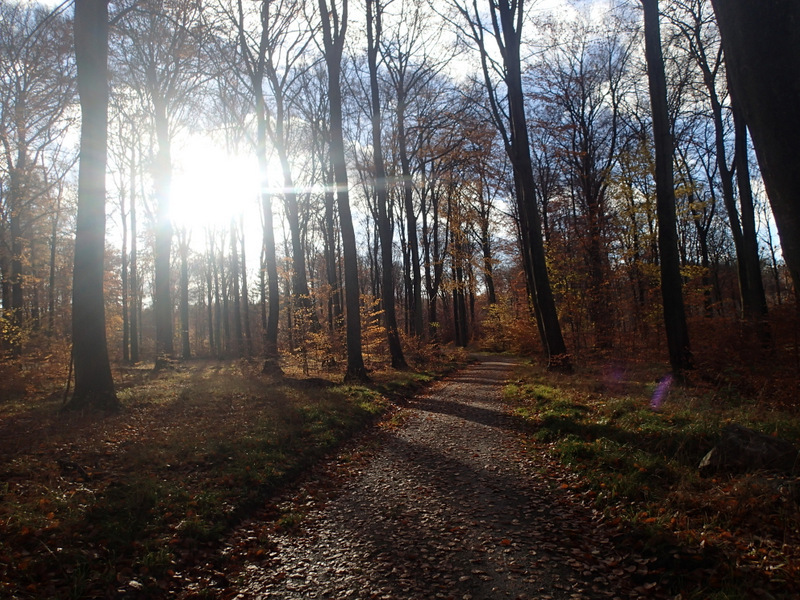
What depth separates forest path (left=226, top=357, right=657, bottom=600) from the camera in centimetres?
358

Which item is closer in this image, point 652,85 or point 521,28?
point 652,85

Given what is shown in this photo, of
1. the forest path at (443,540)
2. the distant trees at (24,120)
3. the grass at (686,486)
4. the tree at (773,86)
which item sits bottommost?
the forest path at (443,540)

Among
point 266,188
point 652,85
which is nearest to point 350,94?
point 266,188

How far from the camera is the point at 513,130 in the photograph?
48.3 ft

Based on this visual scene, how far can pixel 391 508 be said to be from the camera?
5.17 m

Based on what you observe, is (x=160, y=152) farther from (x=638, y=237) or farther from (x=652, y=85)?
(x=638, y=237)

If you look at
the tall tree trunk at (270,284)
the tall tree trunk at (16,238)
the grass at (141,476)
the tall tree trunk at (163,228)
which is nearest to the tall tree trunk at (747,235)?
the grass at (141,476)

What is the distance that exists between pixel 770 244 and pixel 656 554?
42111 millimetres

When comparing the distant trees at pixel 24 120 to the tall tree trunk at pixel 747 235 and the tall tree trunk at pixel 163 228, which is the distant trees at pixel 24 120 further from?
the tall tree trunk at pixel 747 235

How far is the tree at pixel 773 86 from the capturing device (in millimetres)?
3646

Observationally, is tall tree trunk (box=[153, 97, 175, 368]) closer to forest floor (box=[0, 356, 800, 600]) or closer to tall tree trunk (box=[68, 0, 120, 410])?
tall tree trunk (box=[68, 0, 120, 410])

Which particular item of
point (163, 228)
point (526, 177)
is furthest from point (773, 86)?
point (163, 228)

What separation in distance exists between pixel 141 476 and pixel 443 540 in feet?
11.8

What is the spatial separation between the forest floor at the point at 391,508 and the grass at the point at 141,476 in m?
0.02
